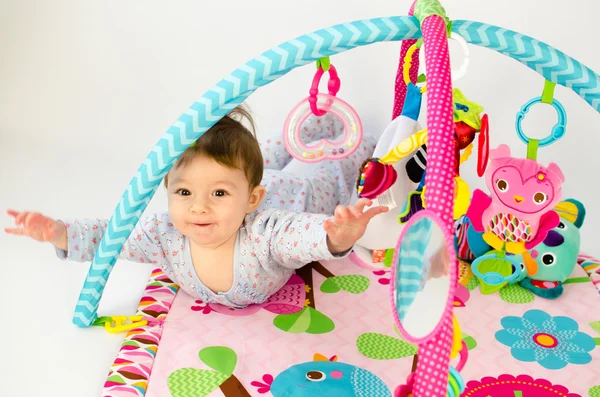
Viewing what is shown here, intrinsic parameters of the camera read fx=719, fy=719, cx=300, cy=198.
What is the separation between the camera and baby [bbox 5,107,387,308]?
115 centimetres

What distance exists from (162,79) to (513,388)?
4.03 feet

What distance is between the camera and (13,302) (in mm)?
1298

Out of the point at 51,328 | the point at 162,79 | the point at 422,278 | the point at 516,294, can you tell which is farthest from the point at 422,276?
the point at 162,79

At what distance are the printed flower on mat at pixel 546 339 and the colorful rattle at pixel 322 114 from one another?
426 millimetres

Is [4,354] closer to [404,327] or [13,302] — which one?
[13,302]

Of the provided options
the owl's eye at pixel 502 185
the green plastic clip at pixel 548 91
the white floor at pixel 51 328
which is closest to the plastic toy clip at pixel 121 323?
the white floor at pixel 51 328

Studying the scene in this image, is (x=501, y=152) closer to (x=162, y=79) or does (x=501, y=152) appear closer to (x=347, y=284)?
(x=347, y=284)

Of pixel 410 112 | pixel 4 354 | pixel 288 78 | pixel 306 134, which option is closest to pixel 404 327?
pixel 410 112

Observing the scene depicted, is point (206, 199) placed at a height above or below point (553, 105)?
below

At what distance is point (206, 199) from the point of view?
1.17 m

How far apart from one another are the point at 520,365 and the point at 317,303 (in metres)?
0.37

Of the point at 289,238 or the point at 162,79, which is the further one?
the point at 162,79

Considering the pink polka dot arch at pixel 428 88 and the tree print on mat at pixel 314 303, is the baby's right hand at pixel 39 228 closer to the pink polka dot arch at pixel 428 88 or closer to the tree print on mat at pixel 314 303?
the pink polka dot arch at pixel 428 88

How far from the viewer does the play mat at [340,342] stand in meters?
1.10
